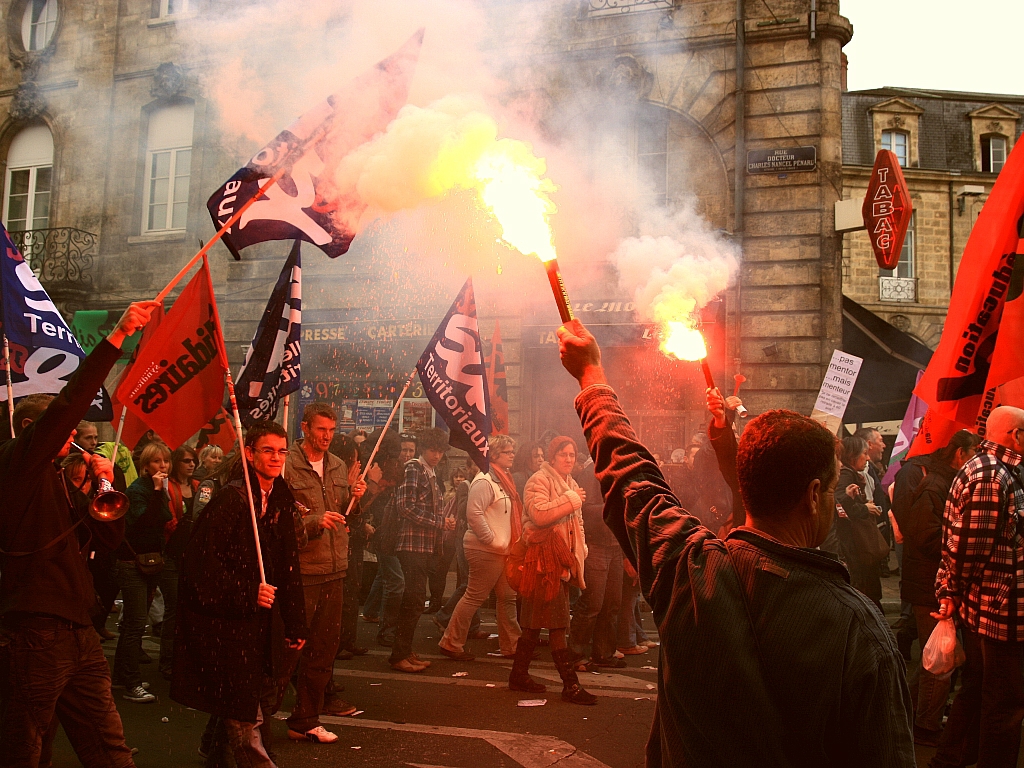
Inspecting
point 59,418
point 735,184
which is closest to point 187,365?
point 59,418

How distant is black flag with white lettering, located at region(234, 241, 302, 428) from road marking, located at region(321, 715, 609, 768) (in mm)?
2187

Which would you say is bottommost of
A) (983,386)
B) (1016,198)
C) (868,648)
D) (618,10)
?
(868,648)

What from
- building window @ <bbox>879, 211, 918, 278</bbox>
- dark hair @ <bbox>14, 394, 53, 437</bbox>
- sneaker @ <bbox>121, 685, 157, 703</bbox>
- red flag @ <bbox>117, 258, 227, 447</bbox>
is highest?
building window @ <bbox>879, 211, 918, 278</bbox>

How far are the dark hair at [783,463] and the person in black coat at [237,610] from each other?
2849 millimetres

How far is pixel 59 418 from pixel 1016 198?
4048 millimetres

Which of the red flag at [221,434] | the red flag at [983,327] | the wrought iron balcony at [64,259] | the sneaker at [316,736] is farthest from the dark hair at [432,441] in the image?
the wrought iron balcony at [64,259]

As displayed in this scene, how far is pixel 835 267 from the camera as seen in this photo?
44.3 feet

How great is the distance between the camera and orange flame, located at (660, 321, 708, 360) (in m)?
3.69

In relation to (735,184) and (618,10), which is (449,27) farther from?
(735,184)

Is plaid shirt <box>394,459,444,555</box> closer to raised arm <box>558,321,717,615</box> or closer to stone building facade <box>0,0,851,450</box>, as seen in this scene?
raised arm <box>558,321,717,615</box>

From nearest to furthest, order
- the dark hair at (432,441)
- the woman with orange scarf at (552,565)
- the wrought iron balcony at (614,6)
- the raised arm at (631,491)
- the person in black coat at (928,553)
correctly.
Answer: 1. the raised arm at (631,491)
2. the person in black coat at (928,553)
3. the woman with orange scarf at (552,565)
4. the dark hair at (432,441)
5. the wrought iron balcony at (614,6)

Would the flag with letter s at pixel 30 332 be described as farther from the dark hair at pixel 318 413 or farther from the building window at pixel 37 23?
the building window at pixel 37 23

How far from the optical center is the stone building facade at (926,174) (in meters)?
28.9

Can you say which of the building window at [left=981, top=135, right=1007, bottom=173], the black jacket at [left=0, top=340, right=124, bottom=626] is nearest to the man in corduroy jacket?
the black jacket at [left=0, top=340, right=124, bottom=626]
